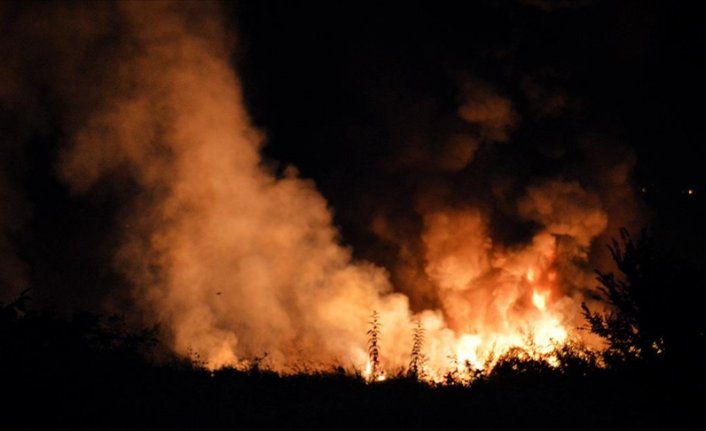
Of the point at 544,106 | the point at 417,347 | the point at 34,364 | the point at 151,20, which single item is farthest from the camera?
the point at 544,106

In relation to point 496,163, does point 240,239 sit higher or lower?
lower

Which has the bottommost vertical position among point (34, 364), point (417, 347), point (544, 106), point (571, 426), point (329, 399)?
point (34, 364)

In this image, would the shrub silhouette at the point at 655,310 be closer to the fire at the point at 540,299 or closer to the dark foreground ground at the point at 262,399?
the dark foreground ground at the point at 262,399

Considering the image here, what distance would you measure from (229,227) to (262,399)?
295 inches

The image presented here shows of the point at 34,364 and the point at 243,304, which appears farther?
the point at 243,304

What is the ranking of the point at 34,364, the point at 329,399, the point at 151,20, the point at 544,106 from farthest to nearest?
1. the point at 544,106
2. the point at 151,20
3. the point at 329,399
4. the point at 34,364

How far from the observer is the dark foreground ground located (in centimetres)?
432

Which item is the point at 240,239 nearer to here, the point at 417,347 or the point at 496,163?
the point at 417,347

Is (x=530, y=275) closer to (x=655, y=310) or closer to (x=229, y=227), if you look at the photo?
(x=229, y=227)

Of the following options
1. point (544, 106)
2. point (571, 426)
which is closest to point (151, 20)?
point (544, 106)

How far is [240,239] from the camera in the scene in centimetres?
1323

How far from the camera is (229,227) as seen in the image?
13141 mm

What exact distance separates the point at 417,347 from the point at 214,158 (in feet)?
24.1

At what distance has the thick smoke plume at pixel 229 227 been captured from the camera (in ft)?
38.8
